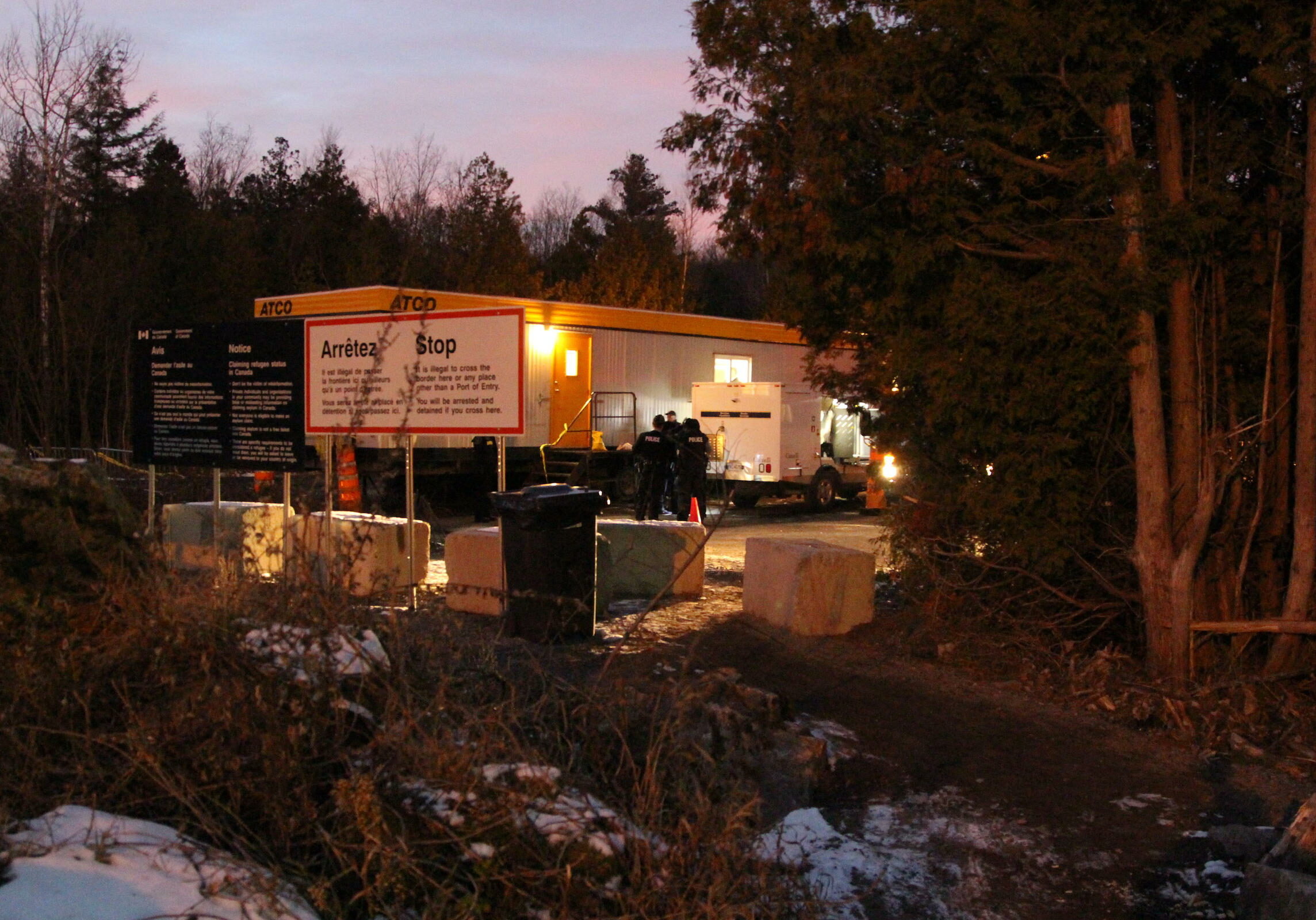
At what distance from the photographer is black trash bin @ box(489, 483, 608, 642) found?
8.78 metres

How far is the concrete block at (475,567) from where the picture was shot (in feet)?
33.1

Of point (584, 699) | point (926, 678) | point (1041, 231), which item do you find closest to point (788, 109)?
point (1041, 231)

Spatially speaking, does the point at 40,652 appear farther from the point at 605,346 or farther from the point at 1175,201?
the point at 605,346

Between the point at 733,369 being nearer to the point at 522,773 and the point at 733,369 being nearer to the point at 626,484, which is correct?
the point at 626,484

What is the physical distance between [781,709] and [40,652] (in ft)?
12.9

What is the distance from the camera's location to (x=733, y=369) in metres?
25.6

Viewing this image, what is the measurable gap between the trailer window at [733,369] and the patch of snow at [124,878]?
21.5 meters

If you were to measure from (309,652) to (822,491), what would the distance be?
19825 mm

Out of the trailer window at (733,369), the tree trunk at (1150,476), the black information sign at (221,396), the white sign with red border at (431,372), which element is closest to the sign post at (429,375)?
the white sign with red border at (431,372)

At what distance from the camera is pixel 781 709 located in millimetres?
7105

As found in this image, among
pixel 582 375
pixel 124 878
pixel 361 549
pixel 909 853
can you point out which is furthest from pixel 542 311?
pixel 124 878

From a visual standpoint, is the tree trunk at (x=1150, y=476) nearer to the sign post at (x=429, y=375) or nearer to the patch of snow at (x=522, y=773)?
the sign post at (x=429, y=375)

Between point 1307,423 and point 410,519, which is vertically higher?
point 1307,423

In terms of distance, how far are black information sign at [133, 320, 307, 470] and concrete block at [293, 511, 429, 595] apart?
0.95m
